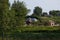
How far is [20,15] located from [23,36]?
940 cm

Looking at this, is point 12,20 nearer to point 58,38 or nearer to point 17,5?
point 58,38

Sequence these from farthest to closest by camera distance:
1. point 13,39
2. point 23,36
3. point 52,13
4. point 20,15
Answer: point 52,13 → point 20,15 → point 23,36 → point 13,39

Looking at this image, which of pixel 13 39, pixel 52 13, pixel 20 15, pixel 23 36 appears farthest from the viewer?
pixel 52 13

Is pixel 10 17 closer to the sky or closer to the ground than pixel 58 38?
closer to the sky

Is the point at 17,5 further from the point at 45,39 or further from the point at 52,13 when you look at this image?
the point at 52,13

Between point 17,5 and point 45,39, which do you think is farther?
point 17,5

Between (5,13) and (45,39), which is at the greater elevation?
(5,13)

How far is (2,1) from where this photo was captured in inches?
987

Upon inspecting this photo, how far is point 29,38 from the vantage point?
82.2ft

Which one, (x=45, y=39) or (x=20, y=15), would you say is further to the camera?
(x=20, y=15)

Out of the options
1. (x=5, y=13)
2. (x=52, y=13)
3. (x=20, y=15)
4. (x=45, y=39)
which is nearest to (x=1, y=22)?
(x=5, y=13)

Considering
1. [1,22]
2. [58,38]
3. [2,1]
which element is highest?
[2,1]

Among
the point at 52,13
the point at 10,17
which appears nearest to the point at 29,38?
the point at 10,17

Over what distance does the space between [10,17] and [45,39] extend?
4.03 meters
